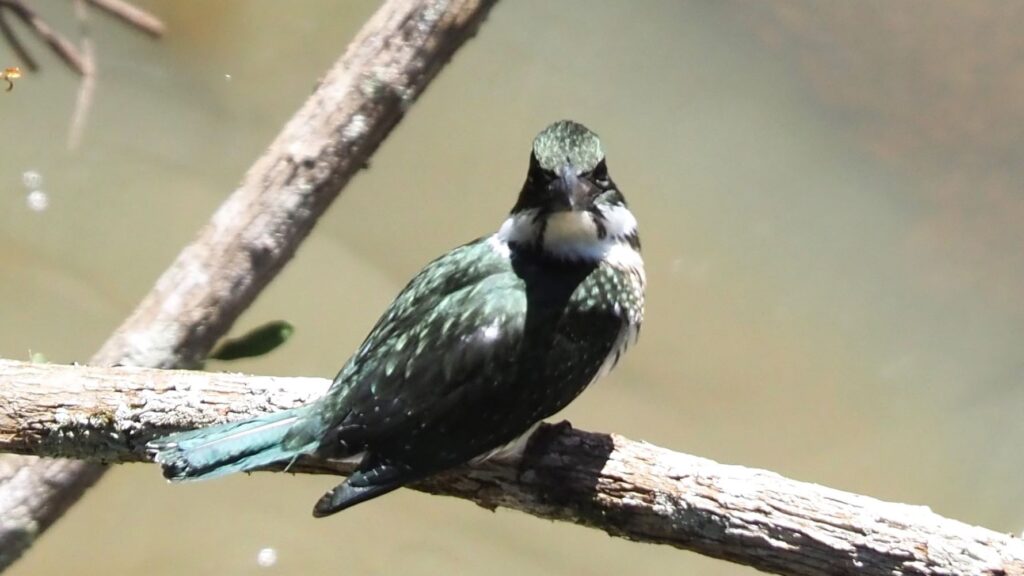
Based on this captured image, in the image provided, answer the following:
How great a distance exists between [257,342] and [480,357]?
37.1 inches

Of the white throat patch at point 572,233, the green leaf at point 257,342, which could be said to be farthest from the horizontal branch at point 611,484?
the green leaf at point 257,342

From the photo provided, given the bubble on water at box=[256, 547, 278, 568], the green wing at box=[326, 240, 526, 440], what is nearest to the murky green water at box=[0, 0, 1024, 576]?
the bubble on water at box=[256, 547, 278, 568]

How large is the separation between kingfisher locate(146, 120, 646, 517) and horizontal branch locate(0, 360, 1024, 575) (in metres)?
0.09

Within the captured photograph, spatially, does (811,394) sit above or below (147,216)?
above

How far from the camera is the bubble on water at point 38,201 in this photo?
11.3ft

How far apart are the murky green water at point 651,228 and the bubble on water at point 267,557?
2 cm

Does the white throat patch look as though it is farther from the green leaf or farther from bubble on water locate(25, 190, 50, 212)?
bubble on water locate(25, 190, 50, 212)

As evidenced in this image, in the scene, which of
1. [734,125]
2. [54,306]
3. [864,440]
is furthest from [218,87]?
[864,440]

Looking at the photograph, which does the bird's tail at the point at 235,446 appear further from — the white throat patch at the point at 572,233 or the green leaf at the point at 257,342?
the green leaf at the point at 257,342

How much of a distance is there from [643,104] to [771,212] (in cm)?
60

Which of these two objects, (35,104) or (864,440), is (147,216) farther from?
(864,440)

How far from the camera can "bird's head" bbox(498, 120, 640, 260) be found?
70.4 inches

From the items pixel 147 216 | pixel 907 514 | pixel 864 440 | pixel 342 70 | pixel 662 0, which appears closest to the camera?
pixel 907 514

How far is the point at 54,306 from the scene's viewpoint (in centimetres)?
331
